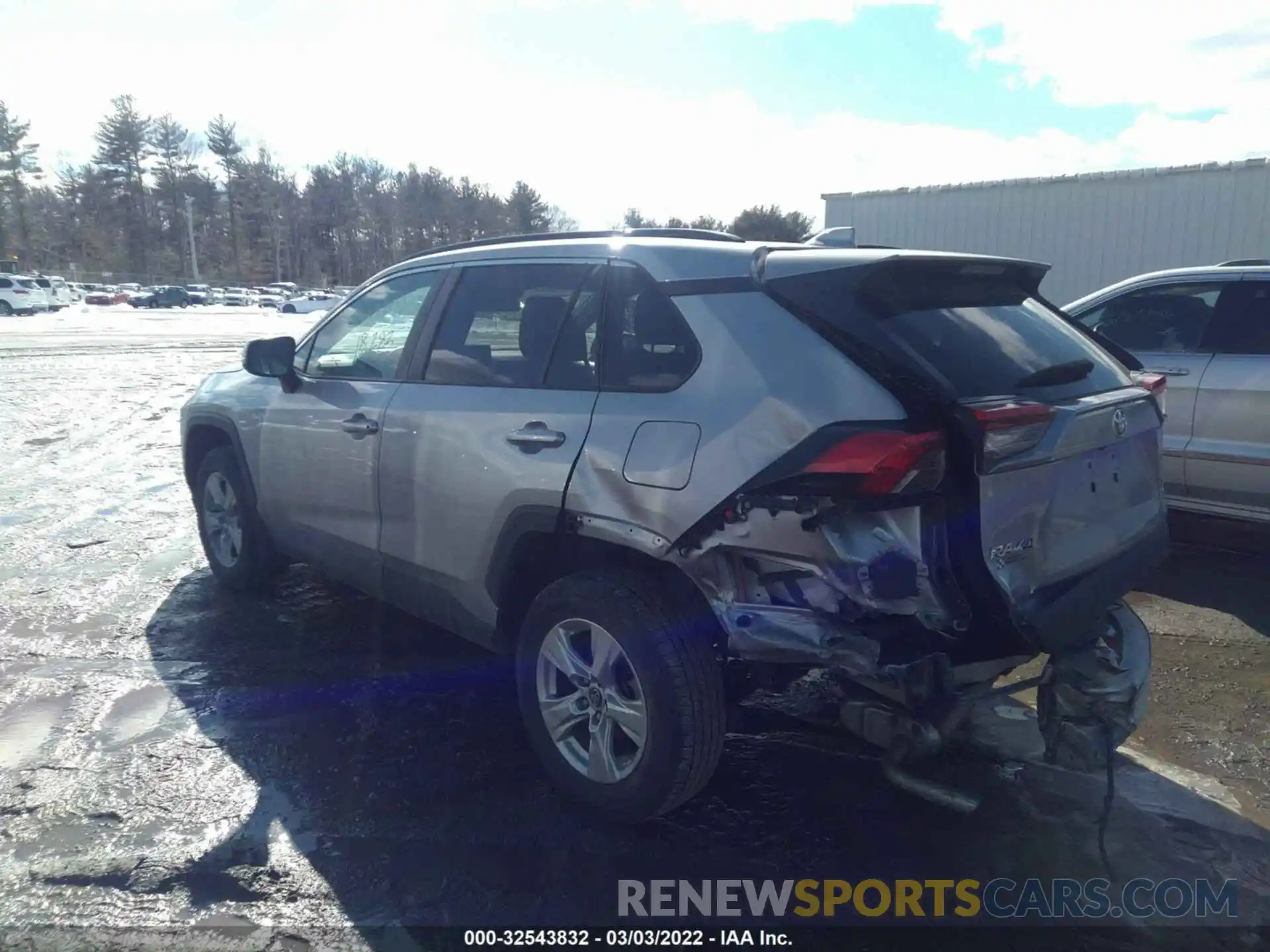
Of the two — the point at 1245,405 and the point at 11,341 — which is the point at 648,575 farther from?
the point at 11,341

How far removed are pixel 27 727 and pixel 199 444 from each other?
6.77 feet

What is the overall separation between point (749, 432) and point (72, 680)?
11.4 ft

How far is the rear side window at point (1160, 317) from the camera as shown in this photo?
19.3 feet

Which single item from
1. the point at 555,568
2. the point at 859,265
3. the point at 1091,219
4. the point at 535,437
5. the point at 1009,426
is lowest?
the point at 555,568

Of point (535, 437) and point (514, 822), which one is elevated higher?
point (535, 437)

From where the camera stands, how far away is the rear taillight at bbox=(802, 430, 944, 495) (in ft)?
8.31

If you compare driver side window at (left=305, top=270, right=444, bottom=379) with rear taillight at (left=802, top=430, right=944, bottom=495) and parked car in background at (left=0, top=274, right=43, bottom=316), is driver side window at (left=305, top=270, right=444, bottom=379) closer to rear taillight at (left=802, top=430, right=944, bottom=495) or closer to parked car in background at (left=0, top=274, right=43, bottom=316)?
rear taillight at (left=802, top=430, right=944, bottom=495)

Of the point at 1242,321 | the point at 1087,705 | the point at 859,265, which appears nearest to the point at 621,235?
the point at 859,265

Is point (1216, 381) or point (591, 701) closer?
point (591, 701)

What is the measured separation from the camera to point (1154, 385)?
3.50 meters

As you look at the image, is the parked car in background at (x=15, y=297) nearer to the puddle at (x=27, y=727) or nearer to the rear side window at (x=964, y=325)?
the puddle at (x=27, y=727)

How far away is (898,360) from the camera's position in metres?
2.67

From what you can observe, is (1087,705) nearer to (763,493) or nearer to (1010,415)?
(1010,415)

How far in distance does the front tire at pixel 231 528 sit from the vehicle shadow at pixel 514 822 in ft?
3.27
